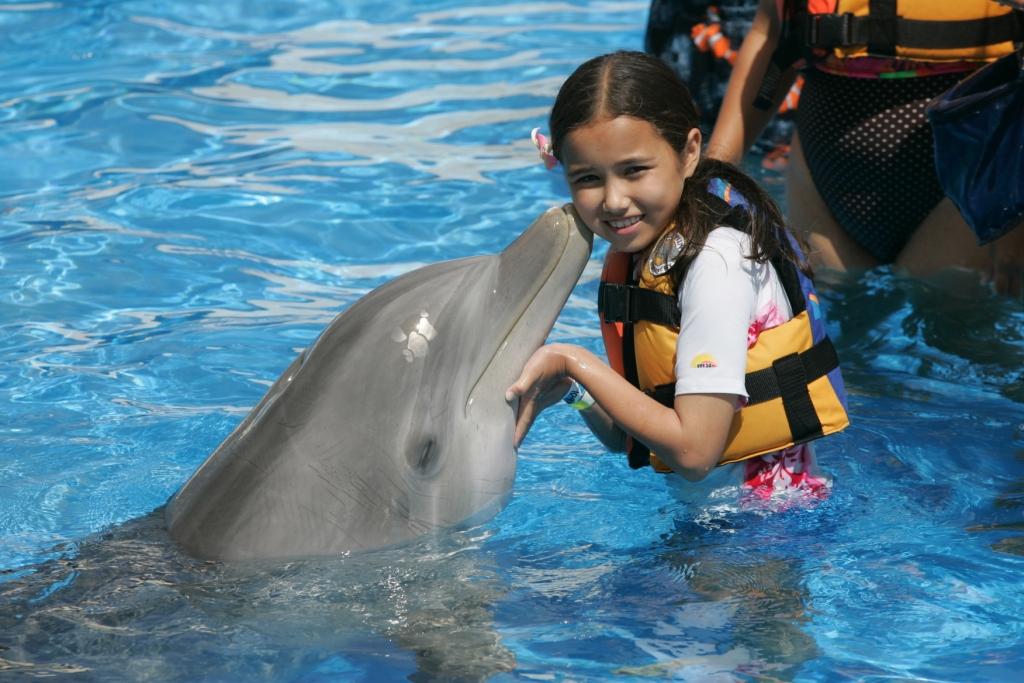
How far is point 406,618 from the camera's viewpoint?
397 centimetres

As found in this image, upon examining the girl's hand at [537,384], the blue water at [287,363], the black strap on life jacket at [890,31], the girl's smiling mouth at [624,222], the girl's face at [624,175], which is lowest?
the blue water at [287,363]

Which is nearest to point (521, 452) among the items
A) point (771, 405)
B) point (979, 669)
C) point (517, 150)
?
point (771, 405)

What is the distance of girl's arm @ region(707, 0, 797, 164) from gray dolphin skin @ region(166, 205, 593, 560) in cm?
250

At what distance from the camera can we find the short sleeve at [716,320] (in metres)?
3.98

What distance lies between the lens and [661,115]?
3996mm

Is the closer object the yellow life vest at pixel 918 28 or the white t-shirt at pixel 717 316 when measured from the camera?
the white t-shirt at pixel 717 316

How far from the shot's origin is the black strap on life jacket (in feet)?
19.2

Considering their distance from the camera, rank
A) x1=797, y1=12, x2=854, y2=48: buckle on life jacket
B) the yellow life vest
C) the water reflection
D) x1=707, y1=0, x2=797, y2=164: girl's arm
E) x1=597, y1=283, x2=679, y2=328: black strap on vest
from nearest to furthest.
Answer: the water reflection → x1=597, y1=283, x2=679, y2=328: black strap on vest → the yellow life vest → x1=797, y1=12, x2=854, y2=48: buckle on life jacket → x1=707, y1=0, x2=797, y2=164: girl's arm

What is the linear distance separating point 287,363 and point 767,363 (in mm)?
3092

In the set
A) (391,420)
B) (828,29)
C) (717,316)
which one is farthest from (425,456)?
(828,29)

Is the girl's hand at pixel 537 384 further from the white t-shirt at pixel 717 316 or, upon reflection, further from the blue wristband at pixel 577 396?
the white t-shirt at pixel 717 316

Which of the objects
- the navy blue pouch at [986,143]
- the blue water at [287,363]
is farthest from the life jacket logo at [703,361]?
the navy blue pouch at [986,143]

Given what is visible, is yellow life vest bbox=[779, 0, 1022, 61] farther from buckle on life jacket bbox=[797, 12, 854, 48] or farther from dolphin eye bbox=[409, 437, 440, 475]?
dolphin eye bbox=[409, 437, 440, 475]

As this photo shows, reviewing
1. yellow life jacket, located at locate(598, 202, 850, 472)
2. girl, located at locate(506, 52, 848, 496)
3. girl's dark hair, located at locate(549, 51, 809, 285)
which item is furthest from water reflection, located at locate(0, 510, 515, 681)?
girl's dark hair, located at locate(549, 51, 809, 285)
